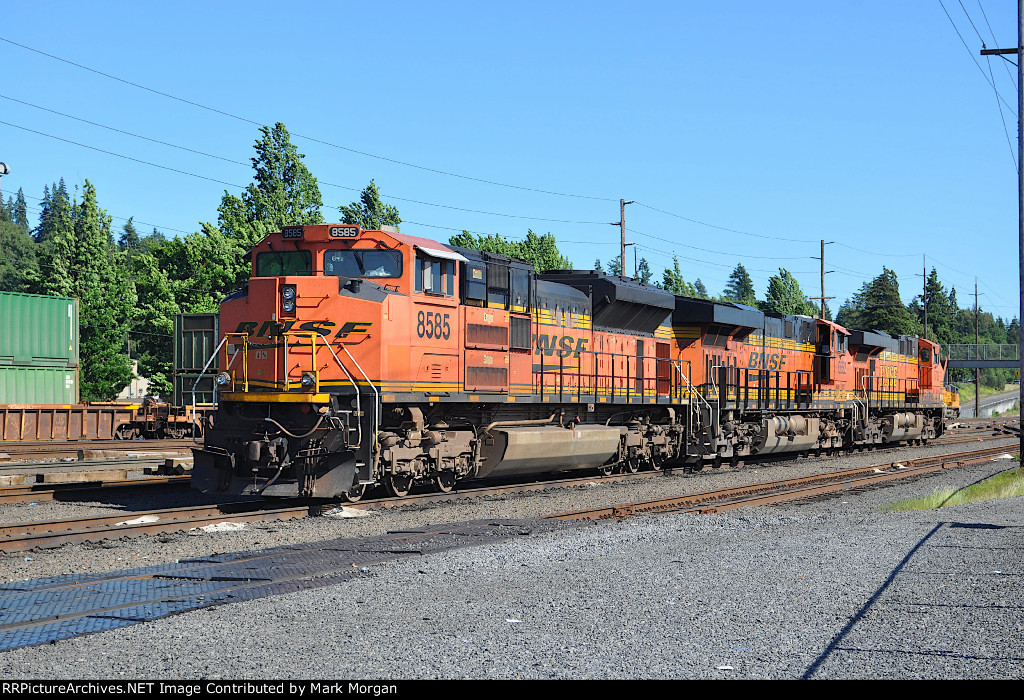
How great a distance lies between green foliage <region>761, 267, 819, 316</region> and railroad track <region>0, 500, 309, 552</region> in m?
84.3

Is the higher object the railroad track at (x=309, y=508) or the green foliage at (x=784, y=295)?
the green foliage at (x=784, y=295)

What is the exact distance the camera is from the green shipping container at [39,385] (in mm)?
27656

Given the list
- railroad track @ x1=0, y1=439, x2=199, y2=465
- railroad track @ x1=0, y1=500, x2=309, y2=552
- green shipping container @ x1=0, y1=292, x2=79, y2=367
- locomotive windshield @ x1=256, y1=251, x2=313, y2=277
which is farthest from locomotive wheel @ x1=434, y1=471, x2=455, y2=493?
green shipping container @ x1=0, y1=292, x2=79, y2=367

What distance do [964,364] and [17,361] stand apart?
68.4 metres

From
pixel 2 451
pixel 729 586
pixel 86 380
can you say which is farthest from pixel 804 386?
pixel 86 380

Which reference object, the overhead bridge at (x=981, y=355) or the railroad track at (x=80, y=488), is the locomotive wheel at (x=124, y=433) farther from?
the overhead bridge at (x=981, y=355)

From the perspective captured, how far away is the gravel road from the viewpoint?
512cm

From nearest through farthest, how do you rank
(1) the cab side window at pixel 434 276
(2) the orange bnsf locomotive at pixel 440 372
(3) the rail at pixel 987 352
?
(2) the orange bnsf locomotive at pixel 440 372 < (1) the cab side window at pixel 434 276 < (3) the rail at pixel 987 352

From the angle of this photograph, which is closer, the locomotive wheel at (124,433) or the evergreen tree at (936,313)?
the locomotive wheel at (124,433)

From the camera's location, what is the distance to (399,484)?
1343 cm

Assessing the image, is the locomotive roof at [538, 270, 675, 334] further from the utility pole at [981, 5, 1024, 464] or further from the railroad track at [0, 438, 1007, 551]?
the utility pole at [981, 5, 1024, 464]

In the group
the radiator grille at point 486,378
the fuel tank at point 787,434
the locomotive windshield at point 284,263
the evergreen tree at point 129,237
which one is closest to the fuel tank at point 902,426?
the fuel tank at point 787,434

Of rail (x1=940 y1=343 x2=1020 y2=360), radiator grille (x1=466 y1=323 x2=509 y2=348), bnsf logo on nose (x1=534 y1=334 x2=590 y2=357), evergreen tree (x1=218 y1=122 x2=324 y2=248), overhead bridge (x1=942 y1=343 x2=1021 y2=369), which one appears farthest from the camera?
rail (x1=940 y1=343 x2=1020 y2=360)

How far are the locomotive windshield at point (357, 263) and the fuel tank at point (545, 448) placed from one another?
3436 millimetres
